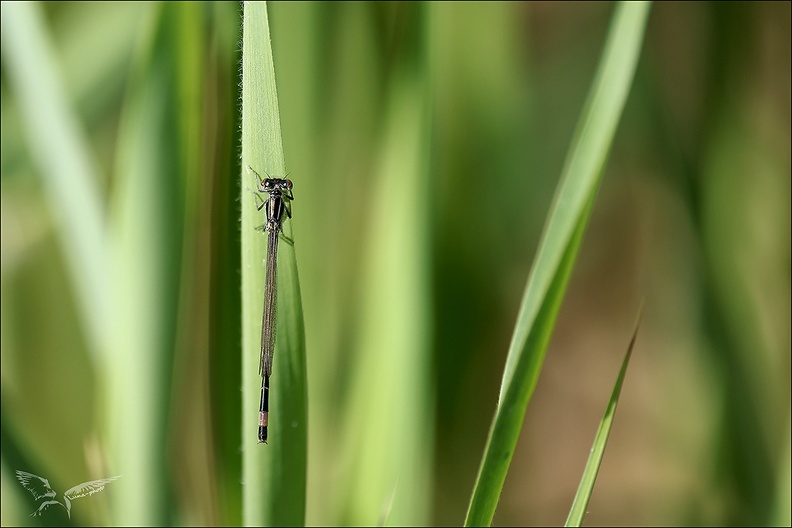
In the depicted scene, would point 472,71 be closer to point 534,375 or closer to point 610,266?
point 610,266

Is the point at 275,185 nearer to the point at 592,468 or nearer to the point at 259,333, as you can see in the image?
the point at 259,333

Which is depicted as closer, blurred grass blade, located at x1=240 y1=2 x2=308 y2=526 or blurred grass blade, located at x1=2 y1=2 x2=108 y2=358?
blurred grass blade, located at x1=240 y1=2 x2=308 y2=526

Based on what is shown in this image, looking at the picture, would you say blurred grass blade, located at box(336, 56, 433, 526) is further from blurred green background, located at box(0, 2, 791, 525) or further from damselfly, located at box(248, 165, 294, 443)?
damselfly, located at box(248, 165, 294, 443)

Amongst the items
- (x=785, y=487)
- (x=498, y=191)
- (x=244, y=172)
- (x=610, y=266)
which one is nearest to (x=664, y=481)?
(x=785, y=487)

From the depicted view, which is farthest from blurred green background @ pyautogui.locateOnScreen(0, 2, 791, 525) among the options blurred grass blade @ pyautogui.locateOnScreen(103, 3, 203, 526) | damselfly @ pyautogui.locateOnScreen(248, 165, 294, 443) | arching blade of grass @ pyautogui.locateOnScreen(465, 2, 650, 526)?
arching blade of grass @ pyautogui.locateOnScreen(465, 2, 650, 526)

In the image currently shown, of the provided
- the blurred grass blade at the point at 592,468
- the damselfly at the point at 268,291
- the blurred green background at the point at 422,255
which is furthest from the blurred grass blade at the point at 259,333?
the blurred grass blade at the point at 592,468

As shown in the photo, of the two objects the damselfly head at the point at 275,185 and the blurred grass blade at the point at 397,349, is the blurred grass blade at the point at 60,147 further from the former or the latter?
the blurred grass blade at the point at 397,349

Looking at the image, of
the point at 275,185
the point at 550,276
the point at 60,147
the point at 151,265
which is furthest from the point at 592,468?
the point at 60,147
